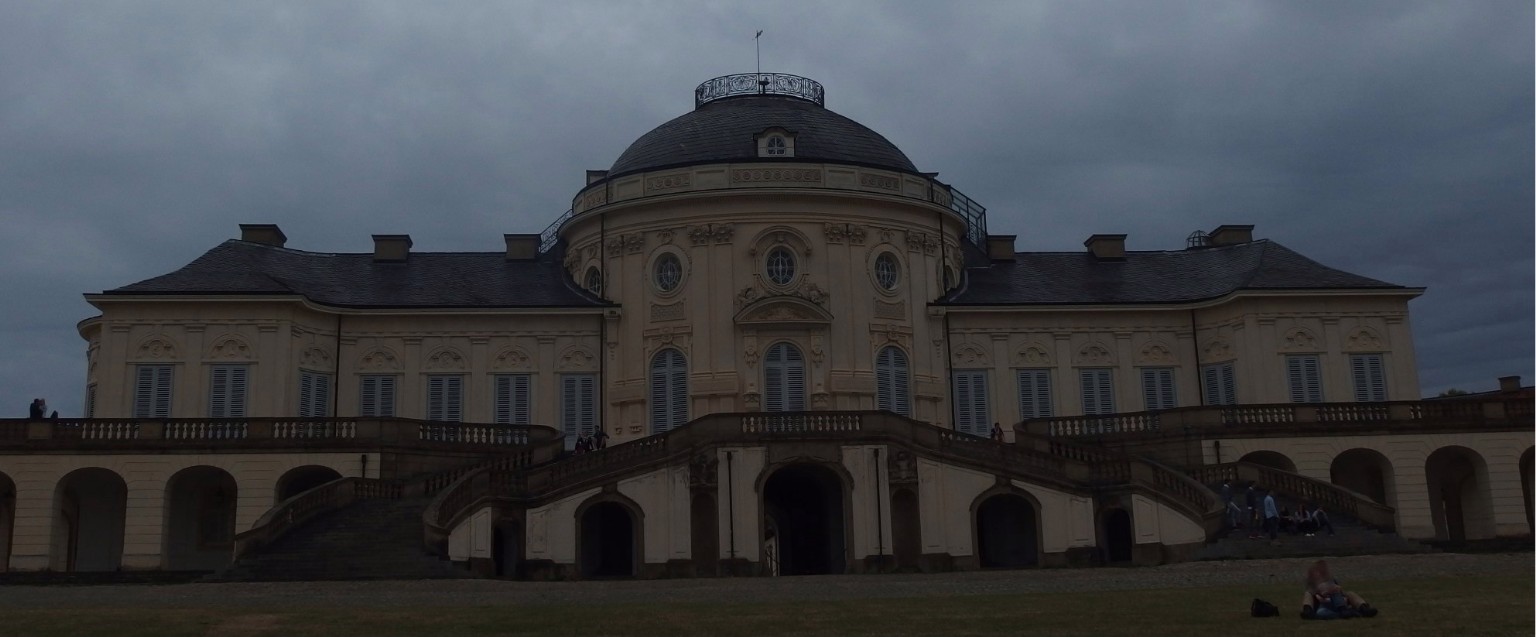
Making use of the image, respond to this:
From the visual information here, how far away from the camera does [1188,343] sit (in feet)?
147

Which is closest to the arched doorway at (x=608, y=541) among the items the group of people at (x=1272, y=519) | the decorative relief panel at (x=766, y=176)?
the decorative relief panel at (x=766, y=176)

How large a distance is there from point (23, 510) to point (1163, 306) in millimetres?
33074

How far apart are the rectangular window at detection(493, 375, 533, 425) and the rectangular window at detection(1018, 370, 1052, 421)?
50.0 ft

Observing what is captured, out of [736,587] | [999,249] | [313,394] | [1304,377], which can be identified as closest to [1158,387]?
[1304,377]

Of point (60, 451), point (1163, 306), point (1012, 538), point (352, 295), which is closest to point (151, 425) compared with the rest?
point (60, 451)

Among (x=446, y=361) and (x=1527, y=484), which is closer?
(x=1527, y=484)

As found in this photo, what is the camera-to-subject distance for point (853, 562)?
34.1 meters

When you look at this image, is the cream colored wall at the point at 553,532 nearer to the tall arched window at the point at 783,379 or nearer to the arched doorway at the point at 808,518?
the arched doorway at the point at 808,518

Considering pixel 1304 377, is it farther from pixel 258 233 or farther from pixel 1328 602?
pixel 258 233

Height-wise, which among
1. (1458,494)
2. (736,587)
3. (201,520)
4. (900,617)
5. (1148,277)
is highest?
(1148,277)

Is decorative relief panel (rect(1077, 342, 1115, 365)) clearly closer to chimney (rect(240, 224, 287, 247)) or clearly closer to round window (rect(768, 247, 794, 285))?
round window (rect(768, 247, 794, 285))

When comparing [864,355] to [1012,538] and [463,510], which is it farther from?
[463,510]

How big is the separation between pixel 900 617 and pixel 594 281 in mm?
28926

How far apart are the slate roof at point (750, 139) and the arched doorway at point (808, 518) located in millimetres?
9980
